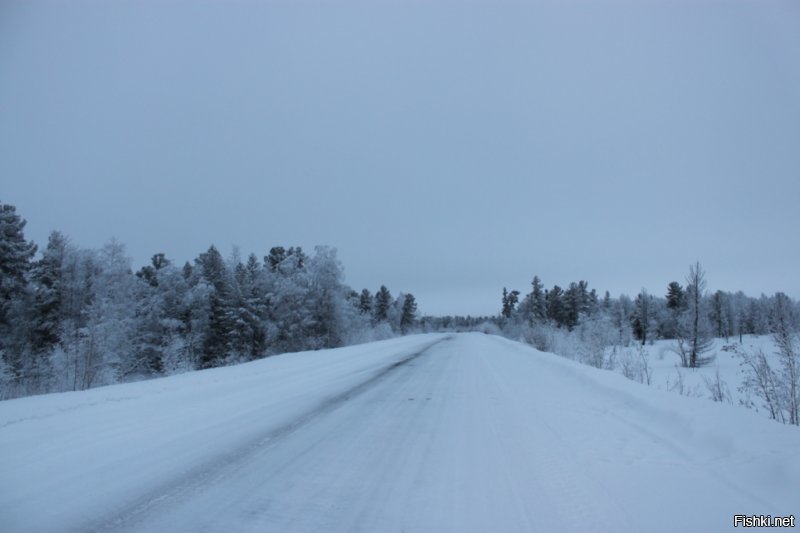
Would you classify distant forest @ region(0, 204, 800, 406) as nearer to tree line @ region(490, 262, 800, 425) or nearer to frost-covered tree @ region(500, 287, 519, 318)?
tree line @ region(490, 262, 800, 425)

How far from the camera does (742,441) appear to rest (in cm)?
453

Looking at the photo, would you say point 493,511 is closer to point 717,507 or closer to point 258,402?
point 717,507

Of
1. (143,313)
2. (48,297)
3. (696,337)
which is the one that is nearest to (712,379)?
(696,337)

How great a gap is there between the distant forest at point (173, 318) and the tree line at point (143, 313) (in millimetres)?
102

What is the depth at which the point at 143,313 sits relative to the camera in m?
37.9

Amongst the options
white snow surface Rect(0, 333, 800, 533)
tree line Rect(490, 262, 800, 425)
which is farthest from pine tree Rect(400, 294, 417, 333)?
white snow surface Rect(0, 333, 800, 533)

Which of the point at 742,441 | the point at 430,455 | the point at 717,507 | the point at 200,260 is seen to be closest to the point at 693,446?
the point at 742,441

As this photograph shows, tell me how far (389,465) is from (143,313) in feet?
136

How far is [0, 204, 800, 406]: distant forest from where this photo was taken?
2427cm

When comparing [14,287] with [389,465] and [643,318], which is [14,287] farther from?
[643,318]

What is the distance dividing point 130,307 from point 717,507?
123 ft

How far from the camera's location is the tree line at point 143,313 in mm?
26312

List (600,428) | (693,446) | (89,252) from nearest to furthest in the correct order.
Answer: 1. (693,446)
2. (600,428)
3. (89,252)

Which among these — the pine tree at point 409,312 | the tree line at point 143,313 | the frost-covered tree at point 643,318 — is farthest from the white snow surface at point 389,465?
the pine tree at point 409,312
